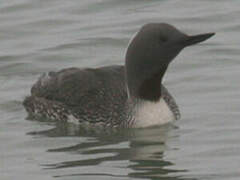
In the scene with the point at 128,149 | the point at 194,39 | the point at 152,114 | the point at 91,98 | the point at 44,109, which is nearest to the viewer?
the point at 128,149

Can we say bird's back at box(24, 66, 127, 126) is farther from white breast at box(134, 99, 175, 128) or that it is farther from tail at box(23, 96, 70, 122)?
white breast at box(134, 99, 175, 128)

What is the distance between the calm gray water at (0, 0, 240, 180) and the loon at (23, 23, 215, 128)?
0.62 ft

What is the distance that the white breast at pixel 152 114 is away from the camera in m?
12.6

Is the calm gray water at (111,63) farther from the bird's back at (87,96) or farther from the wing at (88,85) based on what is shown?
the wing at (88,85)

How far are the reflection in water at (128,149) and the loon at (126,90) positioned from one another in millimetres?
164

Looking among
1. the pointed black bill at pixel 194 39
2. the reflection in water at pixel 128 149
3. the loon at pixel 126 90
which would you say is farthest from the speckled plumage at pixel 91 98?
the pointed black bill at pixel 194 39

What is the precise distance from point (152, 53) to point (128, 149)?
1.13 meters

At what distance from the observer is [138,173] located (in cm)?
1078

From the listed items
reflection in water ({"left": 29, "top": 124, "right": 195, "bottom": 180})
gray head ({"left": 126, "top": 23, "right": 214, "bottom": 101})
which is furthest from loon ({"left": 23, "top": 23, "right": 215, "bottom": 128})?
reflection in water ({"left": 29, "top": 124, "right": 195, "bottom": 180})

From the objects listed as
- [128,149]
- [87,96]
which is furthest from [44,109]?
[128,149]

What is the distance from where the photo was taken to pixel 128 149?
1181 cm

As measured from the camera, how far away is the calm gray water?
1104cm

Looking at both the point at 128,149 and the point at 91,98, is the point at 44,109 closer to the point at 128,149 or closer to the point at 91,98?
the point at 91,98

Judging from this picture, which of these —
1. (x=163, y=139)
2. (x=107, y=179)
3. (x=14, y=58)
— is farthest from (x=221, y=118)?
(x=14, y=58)
